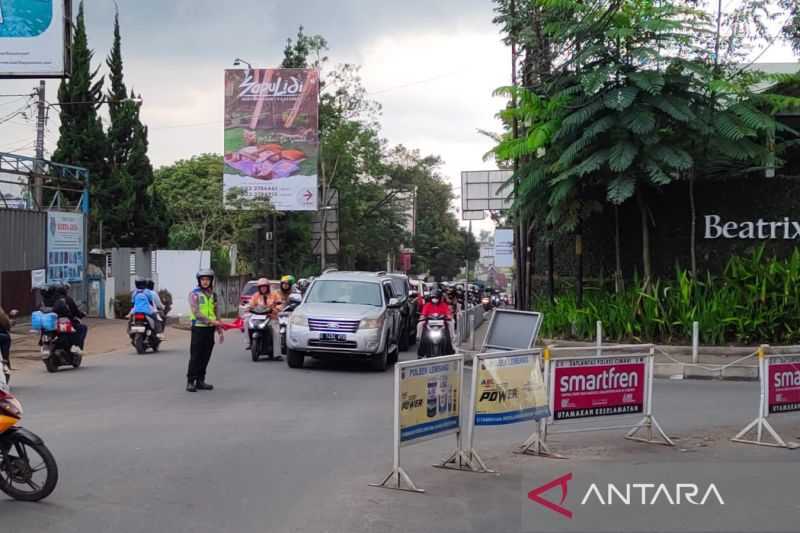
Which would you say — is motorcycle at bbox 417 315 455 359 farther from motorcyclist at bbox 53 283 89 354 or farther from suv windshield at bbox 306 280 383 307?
motorcyclist at bbox 53 283 89 354

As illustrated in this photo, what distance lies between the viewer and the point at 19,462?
7250mm

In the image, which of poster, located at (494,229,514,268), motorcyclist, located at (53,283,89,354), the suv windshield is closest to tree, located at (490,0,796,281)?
the suv windshield

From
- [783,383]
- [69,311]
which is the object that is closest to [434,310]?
[69,311]

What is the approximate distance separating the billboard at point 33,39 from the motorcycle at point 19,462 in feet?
67.9

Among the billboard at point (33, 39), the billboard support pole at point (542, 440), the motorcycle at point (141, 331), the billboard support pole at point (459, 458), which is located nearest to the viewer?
the billboard support pole at point (459, 458)

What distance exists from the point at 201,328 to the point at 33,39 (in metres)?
15.6

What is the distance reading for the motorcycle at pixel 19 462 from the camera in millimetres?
7203

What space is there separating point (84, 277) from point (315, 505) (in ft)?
88.9

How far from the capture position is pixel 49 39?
84.5 ft

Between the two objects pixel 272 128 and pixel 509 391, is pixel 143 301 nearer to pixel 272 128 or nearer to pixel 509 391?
pixel 509 391

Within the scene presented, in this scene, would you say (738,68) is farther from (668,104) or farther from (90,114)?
(90,114)

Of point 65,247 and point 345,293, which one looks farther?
point 65,247

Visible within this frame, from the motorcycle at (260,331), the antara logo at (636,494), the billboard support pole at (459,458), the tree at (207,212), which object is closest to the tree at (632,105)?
the motorcycle at (260,331)

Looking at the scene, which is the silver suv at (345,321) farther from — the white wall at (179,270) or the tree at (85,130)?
the tree at (85,130)
